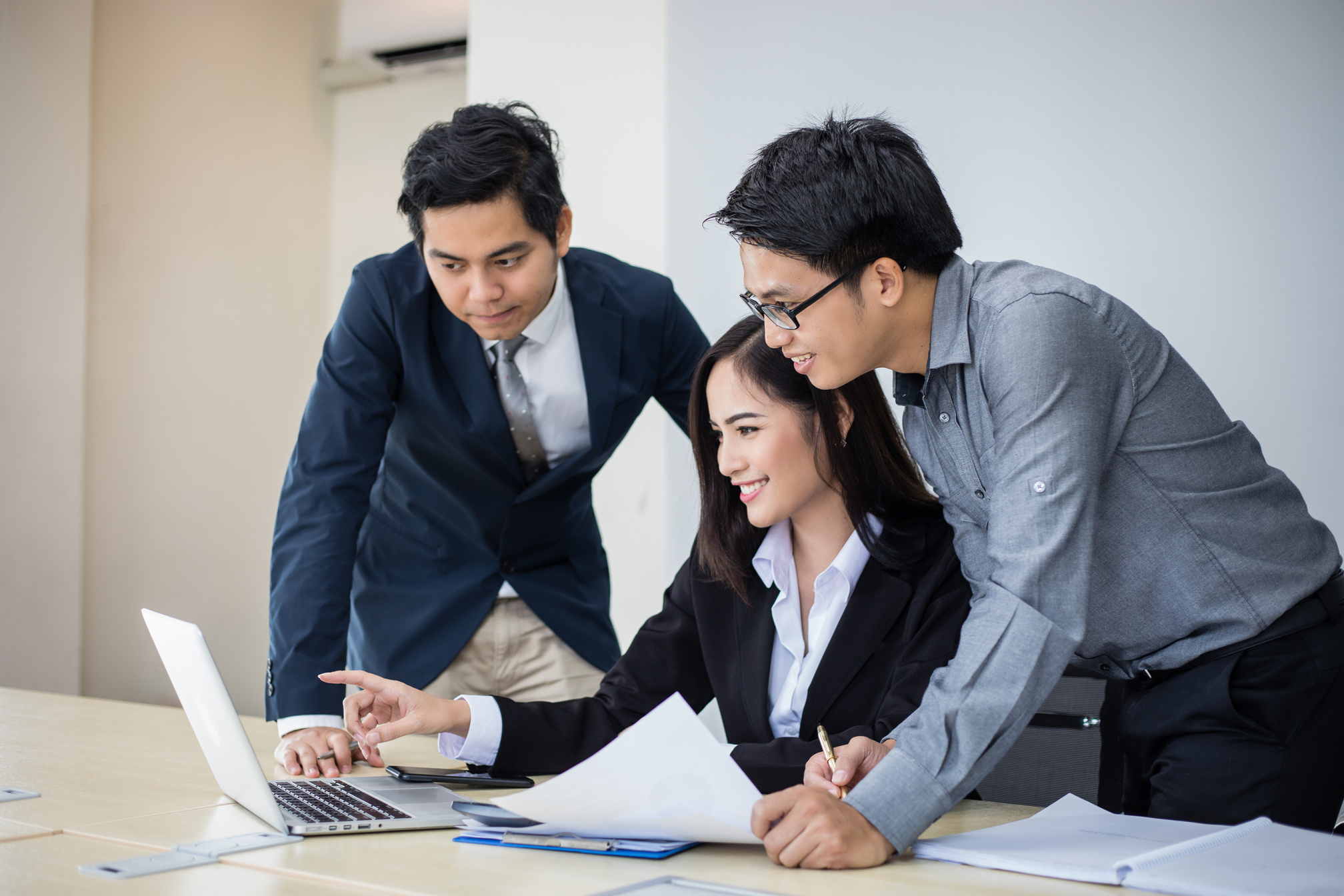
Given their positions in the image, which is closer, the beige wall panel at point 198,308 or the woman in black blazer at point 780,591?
the woman in black blazer at point 780,591

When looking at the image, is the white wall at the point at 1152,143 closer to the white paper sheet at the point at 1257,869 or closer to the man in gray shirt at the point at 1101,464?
the man in gray shirt at the point at 1101,464

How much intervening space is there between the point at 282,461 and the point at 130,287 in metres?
0.96

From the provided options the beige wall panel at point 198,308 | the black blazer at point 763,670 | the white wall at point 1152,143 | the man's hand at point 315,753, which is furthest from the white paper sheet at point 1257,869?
the beige wall panel at point 198,308

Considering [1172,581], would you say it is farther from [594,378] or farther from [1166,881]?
[594,378]

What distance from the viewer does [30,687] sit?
11.5 feet

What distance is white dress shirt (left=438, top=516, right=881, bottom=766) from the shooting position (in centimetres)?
167

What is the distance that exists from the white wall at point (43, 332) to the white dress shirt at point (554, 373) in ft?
7.28

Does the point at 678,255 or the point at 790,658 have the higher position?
the point at 678,255

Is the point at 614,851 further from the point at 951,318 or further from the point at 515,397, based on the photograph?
the point at 515,397

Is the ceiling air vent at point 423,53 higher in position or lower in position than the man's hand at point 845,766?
higher

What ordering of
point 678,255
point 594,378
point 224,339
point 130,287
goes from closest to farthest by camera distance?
point 594,378 < point 678,255 < point 130,287 < point 224,339

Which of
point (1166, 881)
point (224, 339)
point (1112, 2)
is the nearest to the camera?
point (1166, 881)

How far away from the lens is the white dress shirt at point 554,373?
6.93ft

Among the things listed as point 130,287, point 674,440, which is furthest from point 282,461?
point 674,440
